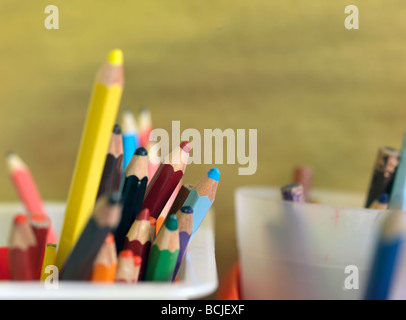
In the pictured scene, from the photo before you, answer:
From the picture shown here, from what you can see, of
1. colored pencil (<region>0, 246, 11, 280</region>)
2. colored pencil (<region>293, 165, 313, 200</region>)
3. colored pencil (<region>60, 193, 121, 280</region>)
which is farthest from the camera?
colored pencil (<region>293, 165, 313, 200</region>)

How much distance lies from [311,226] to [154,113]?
237 millimetres

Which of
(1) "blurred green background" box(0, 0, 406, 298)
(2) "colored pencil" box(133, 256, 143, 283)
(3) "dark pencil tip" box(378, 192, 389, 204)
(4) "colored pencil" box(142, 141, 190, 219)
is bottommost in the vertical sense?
(2) "colored pencil" box(133, 256, 143, 283)

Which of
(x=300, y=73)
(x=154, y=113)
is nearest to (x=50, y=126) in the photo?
(x=154, y=113)

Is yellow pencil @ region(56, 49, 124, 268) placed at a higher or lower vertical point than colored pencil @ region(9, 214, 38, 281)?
higher

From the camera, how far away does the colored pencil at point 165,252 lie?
0.26 metres

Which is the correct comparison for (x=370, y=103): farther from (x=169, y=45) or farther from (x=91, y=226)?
(x=91, y=226)

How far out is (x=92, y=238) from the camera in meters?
0.23

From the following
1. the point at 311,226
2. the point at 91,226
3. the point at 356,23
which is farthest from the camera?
the point at 356,23

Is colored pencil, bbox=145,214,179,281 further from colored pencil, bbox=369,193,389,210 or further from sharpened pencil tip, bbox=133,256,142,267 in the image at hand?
colored pencil, bbox=369,193,389,210

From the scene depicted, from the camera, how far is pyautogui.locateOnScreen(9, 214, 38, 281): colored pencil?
0.23 metres

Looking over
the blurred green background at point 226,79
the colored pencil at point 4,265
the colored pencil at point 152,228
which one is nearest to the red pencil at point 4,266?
the colored pencil at point 4,265

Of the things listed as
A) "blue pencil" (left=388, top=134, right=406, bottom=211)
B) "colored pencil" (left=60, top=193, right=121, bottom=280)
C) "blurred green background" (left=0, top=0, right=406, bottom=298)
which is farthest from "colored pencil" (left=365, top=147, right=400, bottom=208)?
"colored pencil" (left=60, top=193, right=121, bottom=280)

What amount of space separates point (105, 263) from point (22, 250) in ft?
0.13
